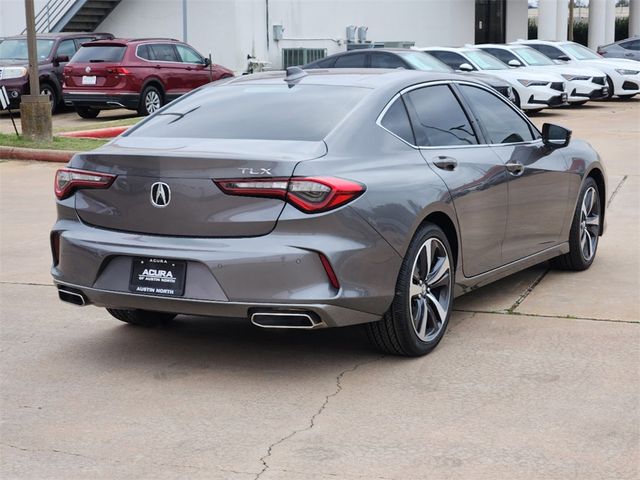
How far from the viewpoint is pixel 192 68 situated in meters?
24.0

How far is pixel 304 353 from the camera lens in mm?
6148

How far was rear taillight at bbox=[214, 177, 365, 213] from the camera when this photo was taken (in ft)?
17.6

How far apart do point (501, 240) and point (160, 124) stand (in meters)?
2.15

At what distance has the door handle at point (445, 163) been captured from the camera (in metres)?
6.27

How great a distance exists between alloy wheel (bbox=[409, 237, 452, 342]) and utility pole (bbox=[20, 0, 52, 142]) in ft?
38.0

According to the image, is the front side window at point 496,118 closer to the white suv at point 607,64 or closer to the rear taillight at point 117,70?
the rear taillight at point 117,70

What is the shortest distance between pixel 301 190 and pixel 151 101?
17914 mm

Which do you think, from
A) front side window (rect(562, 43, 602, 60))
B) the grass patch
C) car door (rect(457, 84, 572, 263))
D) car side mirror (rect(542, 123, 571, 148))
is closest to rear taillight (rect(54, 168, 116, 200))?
car door (rect(457, 84, 572, 263))

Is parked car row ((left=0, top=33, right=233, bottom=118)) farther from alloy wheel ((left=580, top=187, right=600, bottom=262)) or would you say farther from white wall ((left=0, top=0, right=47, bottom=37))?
alloy wheel ((left=580, top=187, right=600, bottom=262))

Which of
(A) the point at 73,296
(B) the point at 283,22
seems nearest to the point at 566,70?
(B) the point at 283,22

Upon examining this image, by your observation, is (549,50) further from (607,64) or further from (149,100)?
(149,100)

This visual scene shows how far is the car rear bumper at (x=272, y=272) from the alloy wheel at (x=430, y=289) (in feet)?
0.99

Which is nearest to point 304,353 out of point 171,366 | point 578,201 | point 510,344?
point 171,366

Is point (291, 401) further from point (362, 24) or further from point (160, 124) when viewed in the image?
point (362, 24)
